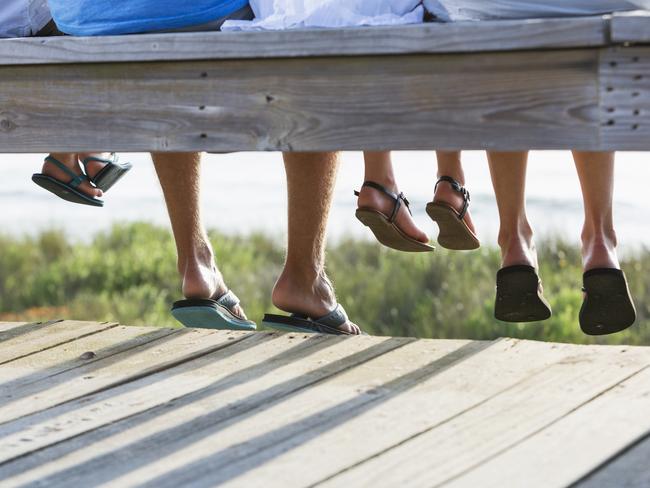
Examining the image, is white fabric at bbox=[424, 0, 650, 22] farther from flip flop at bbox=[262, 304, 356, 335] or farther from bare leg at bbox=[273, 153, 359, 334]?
flip flop at bbox=[262, 304, 356, 335]

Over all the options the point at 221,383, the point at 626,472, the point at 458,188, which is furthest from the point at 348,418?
the point at 458,188

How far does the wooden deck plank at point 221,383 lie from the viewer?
211 cm

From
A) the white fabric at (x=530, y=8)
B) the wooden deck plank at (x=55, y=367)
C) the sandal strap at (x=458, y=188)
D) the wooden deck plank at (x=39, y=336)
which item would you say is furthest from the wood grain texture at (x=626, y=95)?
the wooden deck plank at (x=39, y=336)

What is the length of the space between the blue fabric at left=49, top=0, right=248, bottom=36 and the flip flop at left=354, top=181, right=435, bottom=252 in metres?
0.74

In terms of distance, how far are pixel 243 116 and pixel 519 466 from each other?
2.54ft

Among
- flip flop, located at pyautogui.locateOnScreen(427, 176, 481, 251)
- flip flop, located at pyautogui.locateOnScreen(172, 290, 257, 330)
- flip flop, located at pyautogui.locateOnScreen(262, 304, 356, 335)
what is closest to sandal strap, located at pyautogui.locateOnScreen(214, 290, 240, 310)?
flip flop, located at pyautogui.locateOnScreen(172, 290, 257, 330)

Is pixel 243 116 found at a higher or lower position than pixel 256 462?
higher

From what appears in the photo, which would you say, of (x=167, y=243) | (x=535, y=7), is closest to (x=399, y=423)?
(x=535, y=7)

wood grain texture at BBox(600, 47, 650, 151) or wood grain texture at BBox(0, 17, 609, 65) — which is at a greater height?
wood grain texture at BBox(0, 17, 609, 65)

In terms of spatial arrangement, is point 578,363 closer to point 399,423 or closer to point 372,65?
point 399,423

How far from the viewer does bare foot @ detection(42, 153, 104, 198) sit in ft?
10.5

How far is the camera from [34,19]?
105 inches

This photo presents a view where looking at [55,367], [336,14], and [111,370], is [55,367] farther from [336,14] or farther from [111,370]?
[336,14]

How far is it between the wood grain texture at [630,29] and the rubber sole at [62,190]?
1.66 metres
